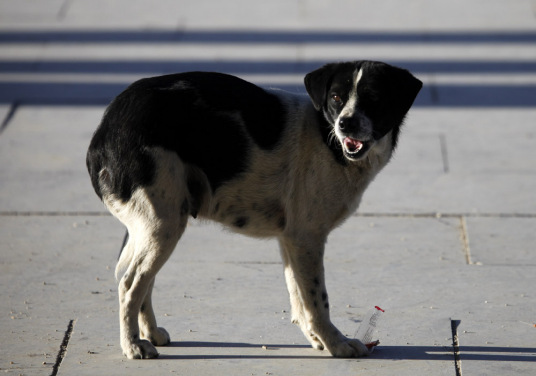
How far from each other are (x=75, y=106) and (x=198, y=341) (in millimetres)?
4953

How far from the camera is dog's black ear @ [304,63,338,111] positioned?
4953 mm

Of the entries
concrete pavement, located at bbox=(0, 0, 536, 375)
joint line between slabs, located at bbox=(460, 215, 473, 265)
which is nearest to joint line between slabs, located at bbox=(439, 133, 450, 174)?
concrete pavement, located at bbox=(0, 0, 536, 375)

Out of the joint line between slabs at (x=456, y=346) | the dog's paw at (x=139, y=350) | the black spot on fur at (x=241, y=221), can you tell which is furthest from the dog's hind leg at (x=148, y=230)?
the joint line between slabs at (x=456, y=346)

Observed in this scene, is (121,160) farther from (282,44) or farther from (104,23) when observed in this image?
(104,23)

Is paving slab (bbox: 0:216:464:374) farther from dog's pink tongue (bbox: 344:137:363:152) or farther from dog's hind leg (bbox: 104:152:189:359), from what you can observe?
dog's pink tongue (bbox: 344:137:363:152)

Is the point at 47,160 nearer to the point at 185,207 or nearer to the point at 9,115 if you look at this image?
the point at 9,115

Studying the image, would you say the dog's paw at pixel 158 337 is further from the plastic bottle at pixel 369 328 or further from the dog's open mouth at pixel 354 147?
the dog's open mouth at pixel 354 147

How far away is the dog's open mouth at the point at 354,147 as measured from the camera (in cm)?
488

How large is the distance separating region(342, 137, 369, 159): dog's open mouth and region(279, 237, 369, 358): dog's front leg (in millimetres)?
488

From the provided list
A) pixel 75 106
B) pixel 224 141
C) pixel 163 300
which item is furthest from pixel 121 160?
pixel 75 106

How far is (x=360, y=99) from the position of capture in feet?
15.9

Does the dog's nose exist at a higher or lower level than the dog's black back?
higher

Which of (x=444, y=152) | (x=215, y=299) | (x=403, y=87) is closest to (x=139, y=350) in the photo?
(x=215, y=299)

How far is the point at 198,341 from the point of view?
533 centimetres
